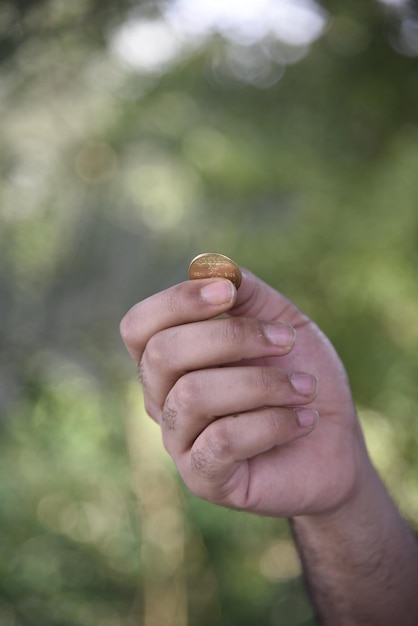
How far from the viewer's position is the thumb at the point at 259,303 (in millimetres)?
1043

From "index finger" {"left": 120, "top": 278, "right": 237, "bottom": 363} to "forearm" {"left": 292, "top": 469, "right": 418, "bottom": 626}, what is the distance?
552 millimetres

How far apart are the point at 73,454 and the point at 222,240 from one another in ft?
5.61

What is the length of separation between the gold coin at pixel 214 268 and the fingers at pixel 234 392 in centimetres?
15

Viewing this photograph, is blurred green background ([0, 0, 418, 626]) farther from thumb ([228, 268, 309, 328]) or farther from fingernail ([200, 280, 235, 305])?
fingernail ([200, 280, 235, 305])

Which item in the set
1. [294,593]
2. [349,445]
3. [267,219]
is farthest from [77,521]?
[349,445]

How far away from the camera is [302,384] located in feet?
2.91

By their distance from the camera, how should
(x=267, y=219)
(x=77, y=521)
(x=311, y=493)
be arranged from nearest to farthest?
(x=311, y=493), (x=267, y=219), (x=77, y=521)

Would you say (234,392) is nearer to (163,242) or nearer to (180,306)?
(180,306)

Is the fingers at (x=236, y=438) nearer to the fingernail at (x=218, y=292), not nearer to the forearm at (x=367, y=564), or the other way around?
the fingernail at (x=218, y=292)

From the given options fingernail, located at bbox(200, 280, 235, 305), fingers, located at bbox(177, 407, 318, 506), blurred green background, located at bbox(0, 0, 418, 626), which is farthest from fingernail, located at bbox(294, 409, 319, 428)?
blurred green background, located at bbox(0, 0, 418, 626)

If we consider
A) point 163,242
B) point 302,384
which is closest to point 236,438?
point 302,384

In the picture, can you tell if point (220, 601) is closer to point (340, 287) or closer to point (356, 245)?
point (340, 287)

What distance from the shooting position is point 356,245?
10.9 ft

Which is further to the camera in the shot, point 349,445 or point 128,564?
point 128,564
